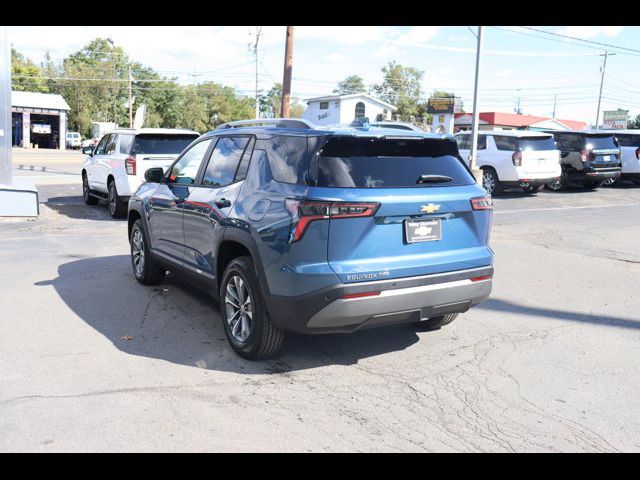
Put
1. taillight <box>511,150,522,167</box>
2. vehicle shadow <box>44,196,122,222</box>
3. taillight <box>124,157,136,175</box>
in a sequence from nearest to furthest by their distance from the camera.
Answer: taillight <box>124,157,136,175</box>, vehicle shadow <box>44,196,122,222</box>, taillight <box>511,150,522,167</box>

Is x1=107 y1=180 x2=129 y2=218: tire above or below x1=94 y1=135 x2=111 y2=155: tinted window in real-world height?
below

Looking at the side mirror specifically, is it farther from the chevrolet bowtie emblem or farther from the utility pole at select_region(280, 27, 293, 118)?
the utility pole at select_region(280, 27, 293, 118)

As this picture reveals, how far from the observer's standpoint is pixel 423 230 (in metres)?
4.52

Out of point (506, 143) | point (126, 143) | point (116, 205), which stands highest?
point (506, 143)

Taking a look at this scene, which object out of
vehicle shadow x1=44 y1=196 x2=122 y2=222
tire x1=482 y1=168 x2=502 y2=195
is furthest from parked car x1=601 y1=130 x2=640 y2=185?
vehicle shadow x1=44 y1=196 x2=122 y2=222

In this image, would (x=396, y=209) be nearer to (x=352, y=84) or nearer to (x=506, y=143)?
(x=506, y=143)

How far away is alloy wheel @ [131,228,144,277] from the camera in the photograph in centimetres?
723

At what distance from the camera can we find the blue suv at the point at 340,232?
423 cm

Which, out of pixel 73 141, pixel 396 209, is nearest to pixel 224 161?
pixel 396 209

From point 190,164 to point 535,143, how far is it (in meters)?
13.4

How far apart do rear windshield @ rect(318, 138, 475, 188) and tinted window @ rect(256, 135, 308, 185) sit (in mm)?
153

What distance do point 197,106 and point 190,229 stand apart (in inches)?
3472

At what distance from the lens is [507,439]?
368 cm
